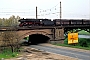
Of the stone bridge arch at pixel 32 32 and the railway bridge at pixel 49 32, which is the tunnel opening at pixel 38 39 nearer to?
the railway bridge at pixel 49 32

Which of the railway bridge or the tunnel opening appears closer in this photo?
the railway bridge

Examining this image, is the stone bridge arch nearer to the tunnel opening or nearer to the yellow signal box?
the tunnel opening

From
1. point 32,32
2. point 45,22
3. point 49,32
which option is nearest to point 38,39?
point 45,22

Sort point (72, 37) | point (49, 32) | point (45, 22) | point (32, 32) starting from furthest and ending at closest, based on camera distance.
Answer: point (45, 22), point (49, 32), point (32, 32), point (72, 37)

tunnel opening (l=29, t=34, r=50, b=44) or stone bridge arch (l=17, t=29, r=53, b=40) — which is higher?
stone bridge arch (l=17, t=29, r=53, b=40)

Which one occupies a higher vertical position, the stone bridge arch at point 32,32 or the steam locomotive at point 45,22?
the steam locomotive at point 45,22

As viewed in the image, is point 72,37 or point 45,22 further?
point 45,22

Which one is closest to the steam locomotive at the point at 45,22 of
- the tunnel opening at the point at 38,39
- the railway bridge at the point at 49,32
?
the railway bridge at the point at 49,32

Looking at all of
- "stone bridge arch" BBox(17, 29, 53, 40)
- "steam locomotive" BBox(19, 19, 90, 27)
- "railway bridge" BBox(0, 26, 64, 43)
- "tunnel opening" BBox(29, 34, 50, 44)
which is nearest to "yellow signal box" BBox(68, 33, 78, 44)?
"railway bridge" BBox(0, 26, 64, 43)

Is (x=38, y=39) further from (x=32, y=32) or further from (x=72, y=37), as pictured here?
(x=72, y=37)

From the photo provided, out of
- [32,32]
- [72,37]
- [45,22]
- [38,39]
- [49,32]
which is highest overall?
[45,22]

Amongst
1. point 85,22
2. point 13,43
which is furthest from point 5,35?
point 85,22

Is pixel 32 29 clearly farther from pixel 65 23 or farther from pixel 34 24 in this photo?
pixel 65 23

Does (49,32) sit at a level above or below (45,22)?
below
